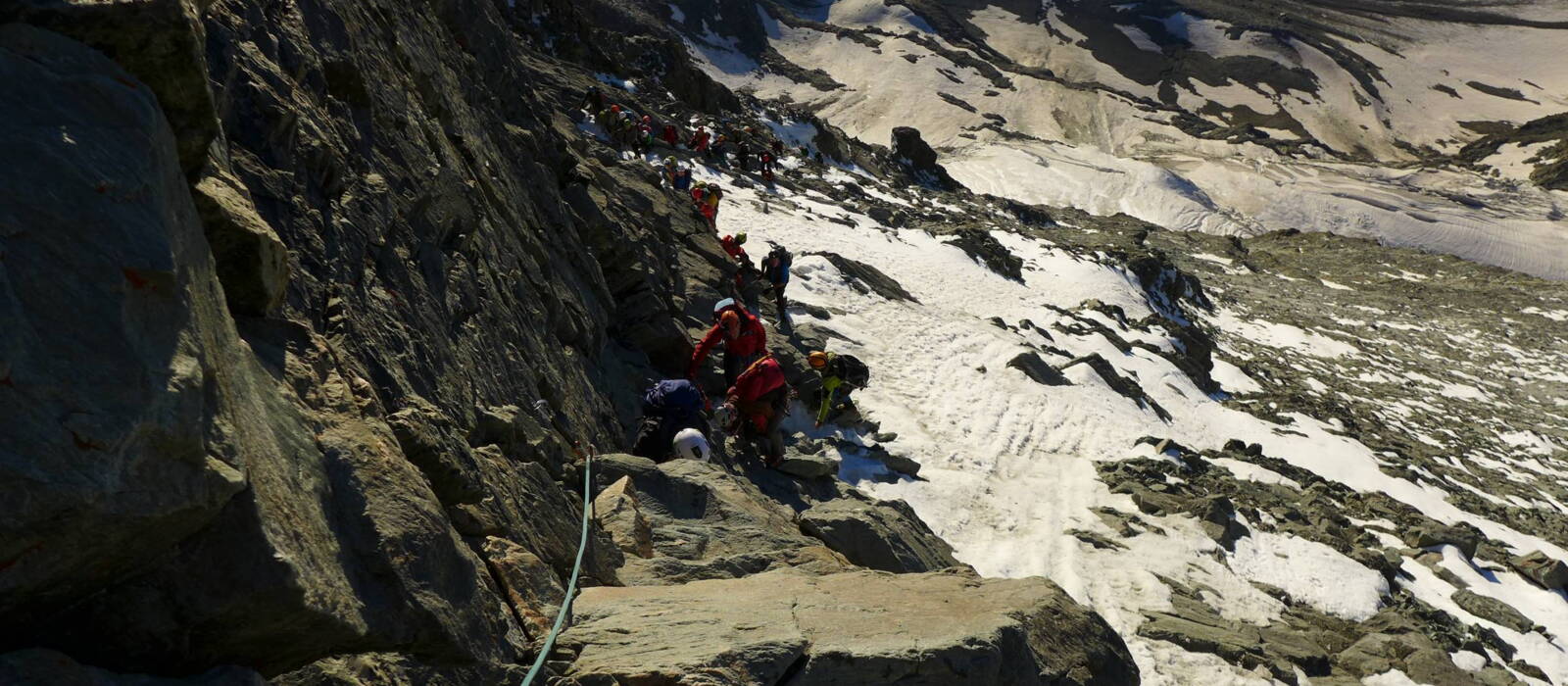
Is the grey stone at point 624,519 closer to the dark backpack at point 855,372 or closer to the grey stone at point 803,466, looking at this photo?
the grey stone at point 803,466

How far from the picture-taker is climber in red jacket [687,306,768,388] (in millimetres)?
10828

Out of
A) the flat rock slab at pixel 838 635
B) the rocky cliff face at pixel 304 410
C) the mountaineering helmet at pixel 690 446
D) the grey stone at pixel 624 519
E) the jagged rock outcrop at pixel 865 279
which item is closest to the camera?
the rocky cliff face at pixel 304 410

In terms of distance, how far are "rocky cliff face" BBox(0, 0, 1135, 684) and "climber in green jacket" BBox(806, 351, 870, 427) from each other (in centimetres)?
446

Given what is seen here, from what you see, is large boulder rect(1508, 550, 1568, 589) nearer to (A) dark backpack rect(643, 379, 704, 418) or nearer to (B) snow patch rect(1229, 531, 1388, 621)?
(B) snow patch rect(1229, 531, 1388, 621)

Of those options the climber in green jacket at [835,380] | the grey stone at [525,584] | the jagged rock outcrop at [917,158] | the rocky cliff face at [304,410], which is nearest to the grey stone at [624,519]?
the rocky cliff face at [304,410]

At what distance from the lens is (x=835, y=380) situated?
510 inches

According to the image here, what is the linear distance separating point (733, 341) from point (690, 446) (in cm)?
315

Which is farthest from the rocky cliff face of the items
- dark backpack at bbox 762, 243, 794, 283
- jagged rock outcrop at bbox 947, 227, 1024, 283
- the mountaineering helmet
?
jagged rock outcrop at bbox 947, 227, 1024, 283

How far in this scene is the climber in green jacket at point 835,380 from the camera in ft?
42.7

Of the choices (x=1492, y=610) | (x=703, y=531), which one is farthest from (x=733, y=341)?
(x=1492, y=610)

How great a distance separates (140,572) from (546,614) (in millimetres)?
1984

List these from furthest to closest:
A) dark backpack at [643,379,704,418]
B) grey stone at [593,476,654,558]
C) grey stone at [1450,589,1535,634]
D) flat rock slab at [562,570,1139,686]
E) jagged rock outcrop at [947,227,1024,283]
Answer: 1. jagged rock outcrop at [947,227,1024,283]
2. grey stone at [1450,589,1535,634]
3. dark backpack at [643,379,704,418]
4. grey stone at [593,476,654,558]
5. flat rock slab at [562,570,1139,686]

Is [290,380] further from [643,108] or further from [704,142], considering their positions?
[643,108]

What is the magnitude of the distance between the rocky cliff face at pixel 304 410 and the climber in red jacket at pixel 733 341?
247 centimetres
